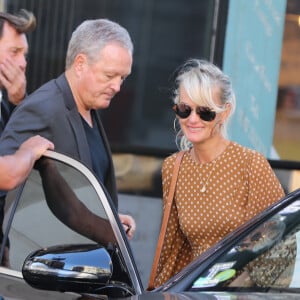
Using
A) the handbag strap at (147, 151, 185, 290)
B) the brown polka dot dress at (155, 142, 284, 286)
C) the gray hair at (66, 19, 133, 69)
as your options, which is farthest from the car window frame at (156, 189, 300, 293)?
the gray hair at (66, 19, 133, 69)

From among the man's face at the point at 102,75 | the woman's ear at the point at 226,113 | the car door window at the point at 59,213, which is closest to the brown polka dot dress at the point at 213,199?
the woman's ear at the point at 226,113

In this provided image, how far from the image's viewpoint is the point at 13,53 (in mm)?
4609

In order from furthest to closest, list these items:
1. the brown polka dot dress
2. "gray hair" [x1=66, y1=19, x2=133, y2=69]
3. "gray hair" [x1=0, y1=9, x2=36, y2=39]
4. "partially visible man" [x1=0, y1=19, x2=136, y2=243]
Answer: "gray hair" [x1=0, y1=9, x2=36, y2=39]
the brown polka dot dress
"gray hair" [x1=66, y1=19, x2=133, y2=69]
"partially visible man" [x1=0, y1=19, x2=136, y2=243]

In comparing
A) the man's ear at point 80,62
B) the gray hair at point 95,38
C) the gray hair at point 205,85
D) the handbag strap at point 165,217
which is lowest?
the handbag strap at point 165,217

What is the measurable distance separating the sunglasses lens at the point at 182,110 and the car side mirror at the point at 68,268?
1.30 metres

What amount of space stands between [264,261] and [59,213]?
27.8 inches

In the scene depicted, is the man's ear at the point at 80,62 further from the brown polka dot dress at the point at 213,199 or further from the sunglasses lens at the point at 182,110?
the brown polka dot dress at the point at 213,199

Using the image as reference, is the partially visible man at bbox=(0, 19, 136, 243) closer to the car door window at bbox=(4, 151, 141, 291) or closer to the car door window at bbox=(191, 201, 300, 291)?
the car door window at bbox=(4, 151, 141, 291)

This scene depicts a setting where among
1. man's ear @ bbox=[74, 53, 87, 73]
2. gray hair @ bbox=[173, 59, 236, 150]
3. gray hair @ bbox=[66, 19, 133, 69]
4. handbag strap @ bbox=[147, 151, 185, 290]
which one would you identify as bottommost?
handbag strap @ bbox=[147, 151, 185, 290]

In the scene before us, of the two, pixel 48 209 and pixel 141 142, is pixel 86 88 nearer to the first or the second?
pixel 48 209

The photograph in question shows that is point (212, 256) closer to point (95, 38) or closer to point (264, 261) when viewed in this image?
point (264, 261)

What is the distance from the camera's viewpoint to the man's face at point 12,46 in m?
4.53

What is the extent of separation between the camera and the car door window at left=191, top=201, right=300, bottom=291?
11.1 feet

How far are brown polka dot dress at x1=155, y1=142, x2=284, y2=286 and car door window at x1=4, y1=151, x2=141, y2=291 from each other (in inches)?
36.8
